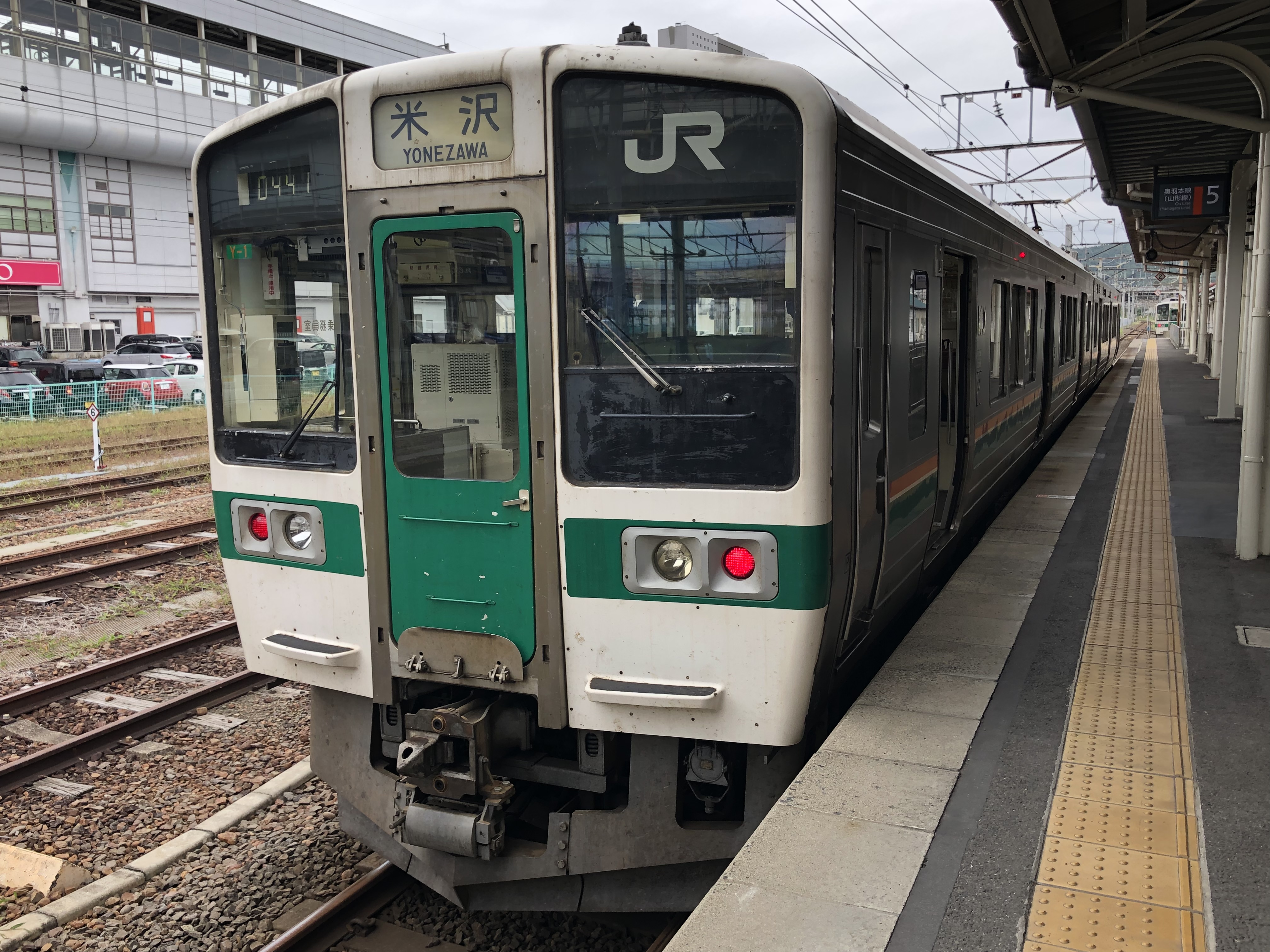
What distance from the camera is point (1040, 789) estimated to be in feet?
12.5

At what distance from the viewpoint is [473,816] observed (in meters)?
3.97

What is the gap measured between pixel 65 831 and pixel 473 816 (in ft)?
8.34

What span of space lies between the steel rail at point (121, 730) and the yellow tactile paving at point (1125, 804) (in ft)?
14.2

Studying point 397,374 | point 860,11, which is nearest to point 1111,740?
point 397,374

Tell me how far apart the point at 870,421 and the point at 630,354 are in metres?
1.10

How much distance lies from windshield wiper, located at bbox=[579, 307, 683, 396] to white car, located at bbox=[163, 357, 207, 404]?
2368 centimetres

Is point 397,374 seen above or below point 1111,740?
above

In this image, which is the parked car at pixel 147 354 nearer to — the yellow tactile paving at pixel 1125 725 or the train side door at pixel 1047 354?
the train side door at pixel 1047 354

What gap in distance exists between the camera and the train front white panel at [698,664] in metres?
3.70

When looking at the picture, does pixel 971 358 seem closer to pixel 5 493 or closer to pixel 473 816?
pixel 473 816

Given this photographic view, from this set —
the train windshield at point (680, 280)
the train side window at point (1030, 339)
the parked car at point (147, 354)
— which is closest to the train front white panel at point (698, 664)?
the train windshield at point (680, 280)

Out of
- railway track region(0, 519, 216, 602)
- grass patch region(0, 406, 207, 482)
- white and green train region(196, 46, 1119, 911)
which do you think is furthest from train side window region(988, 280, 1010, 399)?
grass patch region(0, 406, 207, 482)

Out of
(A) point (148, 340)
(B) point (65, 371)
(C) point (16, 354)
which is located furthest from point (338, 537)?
(A) point (148, 340)

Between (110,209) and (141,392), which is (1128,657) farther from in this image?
(110,209)
